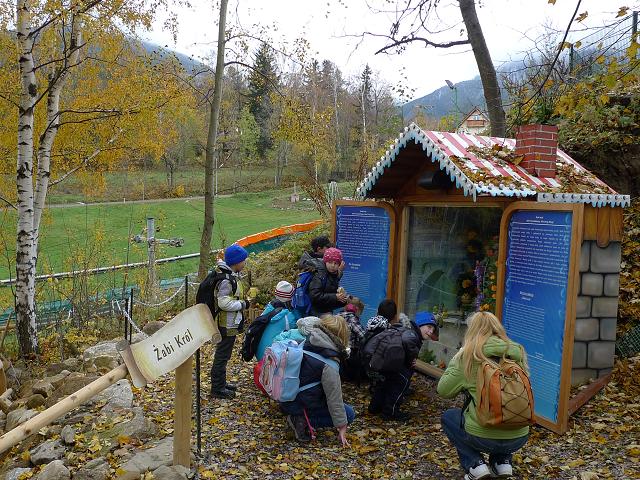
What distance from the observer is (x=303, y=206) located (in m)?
41.0

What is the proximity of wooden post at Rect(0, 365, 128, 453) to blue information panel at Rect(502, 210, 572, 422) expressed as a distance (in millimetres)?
3718

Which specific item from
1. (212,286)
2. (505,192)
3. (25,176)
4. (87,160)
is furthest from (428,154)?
(87,160)

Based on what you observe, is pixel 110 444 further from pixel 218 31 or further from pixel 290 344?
pixel 218 31

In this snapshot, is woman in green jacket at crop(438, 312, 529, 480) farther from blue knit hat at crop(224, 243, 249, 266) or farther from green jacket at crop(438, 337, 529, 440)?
blue knit hat at crop(224, 243, 249, 266)

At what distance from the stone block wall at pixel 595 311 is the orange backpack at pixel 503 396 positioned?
2.02m

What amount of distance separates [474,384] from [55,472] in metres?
3.22

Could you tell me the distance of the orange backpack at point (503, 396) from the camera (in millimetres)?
3699

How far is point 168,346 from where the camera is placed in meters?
3.62

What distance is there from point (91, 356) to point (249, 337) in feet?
10.6

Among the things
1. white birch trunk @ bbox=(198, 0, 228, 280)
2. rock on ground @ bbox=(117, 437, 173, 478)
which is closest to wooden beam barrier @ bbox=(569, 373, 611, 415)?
rock on ground @ bbox=(117, 437, 173, 478)

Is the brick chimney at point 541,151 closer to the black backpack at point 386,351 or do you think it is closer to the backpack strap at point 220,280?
the black backpack at point 386,351

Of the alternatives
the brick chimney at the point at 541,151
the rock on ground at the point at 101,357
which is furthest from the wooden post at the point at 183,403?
the brick chimney at the point at 541,151

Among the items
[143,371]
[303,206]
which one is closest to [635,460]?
[143,371]

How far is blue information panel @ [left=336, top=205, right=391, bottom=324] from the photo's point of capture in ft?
24.1
